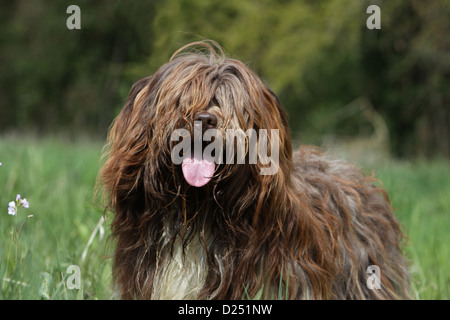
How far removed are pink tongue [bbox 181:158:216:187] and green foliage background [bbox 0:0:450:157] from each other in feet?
26.7

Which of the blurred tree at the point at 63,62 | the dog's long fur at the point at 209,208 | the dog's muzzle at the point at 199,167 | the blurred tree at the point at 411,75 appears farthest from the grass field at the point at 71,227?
the blurred tree at the point at 63,62

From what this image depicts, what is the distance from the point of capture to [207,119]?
2670 millimetres

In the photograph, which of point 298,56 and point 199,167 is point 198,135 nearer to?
point 199,167

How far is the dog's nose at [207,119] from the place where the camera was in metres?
2.66

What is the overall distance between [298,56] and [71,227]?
12.0 metres

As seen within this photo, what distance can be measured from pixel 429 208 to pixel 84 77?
14482 millimetres

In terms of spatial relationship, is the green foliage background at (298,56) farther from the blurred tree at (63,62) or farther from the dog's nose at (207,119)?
the dog's nose at (207,119)

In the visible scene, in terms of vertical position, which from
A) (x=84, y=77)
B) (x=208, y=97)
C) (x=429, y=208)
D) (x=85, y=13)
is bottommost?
(x=429, y=208)

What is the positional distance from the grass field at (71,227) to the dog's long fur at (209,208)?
48 centimetres

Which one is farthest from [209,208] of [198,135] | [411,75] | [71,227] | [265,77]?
[411,75]

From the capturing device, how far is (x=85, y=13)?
15625mm

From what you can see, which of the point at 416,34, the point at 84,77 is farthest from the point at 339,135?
the point at 84,77
